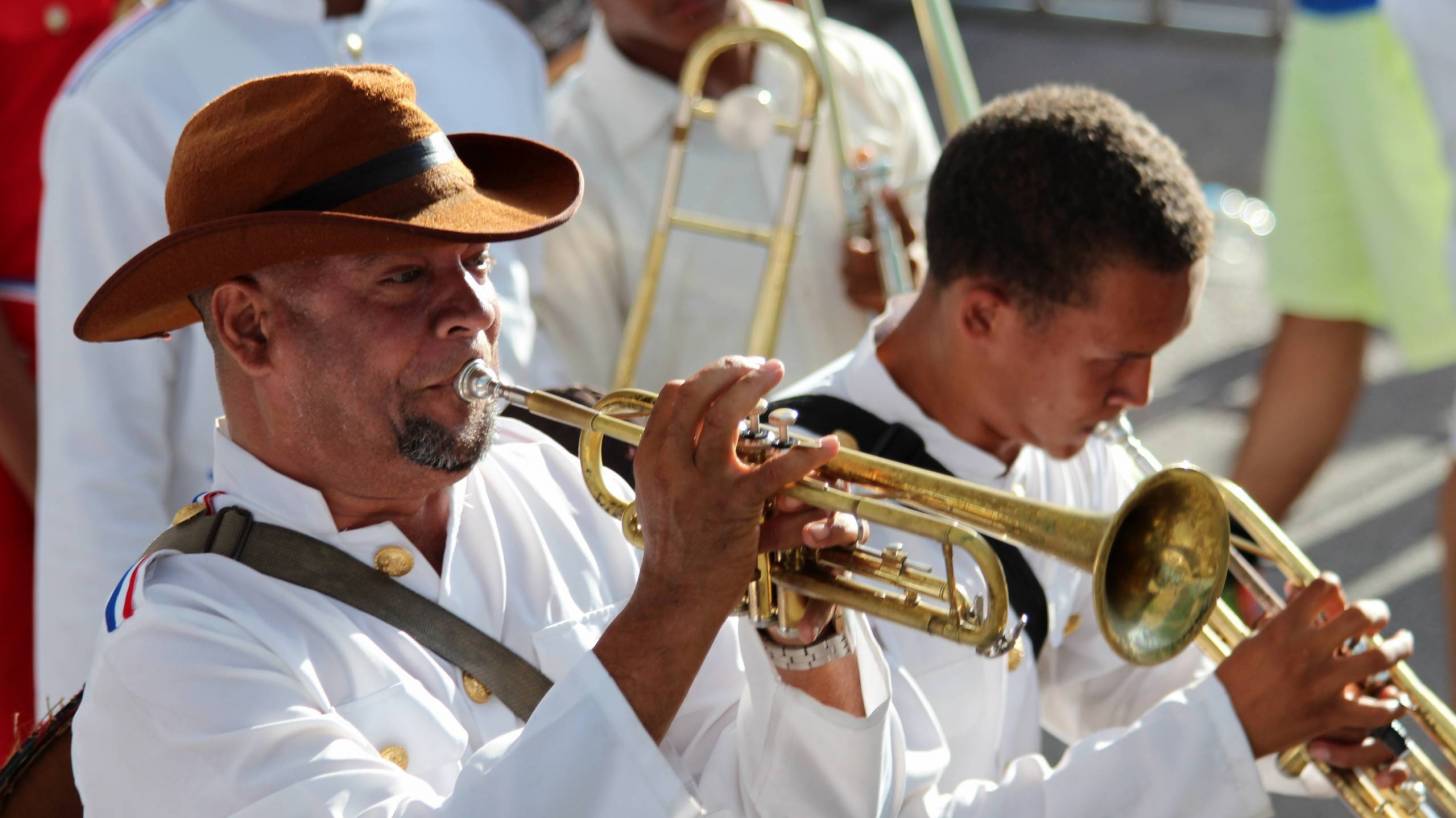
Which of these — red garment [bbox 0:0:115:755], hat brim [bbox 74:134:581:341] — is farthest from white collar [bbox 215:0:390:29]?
hat brim [bbox 74:134:581:341]

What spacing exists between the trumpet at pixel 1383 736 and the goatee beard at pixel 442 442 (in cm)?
97

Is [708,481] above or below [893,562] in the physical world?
above

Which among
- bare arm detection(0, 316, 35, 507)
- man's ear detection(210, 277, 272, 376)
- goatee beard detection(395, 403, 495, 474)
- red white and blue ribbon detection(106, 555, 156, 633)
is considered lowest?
bare arm detection(0, 316, 35, 507)

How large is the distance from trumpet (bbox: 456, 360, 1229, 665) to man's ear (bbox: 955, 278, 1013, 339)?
2.54 ft

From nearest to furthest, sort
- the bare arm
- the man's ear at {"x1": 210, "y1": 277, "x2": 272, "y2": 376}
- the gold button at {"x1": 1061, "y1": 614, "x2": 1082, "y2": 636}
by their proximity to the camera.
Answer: the man's ear at {"x1": 210, "y1": 277, "x2": 272, "y2": 376} → the gold button at {"x1": 1061, "y1": 614, "x2": 1082, "y2": 636} → the bare arm

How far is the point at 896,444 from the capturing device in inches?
125

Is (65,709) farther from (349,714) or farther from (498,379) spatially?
Answer: (498,379)

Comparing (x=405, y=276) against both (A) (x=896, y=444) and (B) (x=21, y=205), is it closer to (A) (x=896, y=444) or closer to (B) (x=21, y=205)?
(A) (x=896, y=444)

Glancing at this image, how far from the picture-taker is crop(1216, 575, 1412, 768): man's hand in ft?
9.11

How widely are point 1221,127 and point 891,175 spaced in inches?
177

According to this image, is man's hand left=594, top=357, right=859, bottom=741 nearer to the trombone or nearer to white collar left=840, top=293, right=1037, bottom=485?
white collar left=840, top=293, right=1037, bottom=485

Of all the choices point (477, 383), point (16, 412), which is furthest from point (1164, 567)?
point (16, 412)

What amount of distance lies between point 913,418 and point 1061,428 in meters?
0.22

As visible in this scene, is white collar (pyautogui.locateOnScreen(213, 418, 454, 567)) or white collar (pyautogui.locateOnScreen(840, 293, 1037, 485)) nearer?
white collar (pyautogui.locateOnScreen(213, 418, 454, 567))
